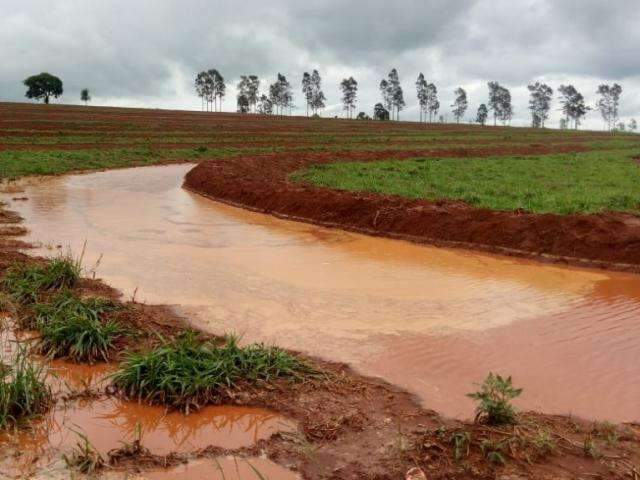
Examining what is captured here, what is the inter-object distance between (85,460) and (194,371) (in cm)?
127

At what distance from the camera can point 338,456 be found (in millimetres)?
3979

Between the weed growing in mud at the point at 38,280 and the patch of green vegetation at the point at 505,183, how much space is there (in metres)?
9.02

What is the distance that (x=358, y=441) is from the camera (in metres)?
4.17

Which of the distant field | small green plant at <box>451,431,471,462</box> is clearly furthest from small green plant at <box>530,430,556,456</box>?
the distant field

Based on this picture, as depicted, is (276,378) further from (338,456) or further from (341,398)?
(338,456)

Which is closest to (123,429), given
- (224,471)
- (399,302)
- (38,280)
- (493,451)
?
(224,471)

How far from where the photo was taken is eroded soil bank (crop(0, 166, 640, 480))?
12.3ft

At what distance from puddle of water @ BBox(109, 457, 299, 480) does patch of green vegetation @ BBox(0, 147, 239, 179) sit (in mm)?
23059

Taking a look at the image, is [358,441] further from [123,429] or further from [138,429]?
[123,429]

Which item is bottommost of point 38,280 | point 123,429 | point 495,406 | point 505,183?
point 123,429

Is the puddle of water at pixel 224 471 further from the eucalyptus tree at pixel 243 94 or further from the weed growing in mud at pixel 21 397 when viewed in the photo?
the eucalyptus tree at pixel 243 94

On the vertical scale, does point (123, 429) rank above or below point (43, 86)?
below

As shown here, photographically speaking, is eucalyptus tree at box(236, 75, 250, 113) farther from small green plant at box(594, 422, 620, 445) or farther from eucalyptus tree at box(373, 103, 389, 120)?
small green plant at box(594, 422, 620, 445)

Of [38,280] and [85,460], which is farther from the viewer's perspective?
[38,280]
